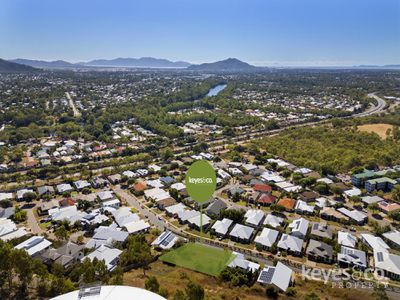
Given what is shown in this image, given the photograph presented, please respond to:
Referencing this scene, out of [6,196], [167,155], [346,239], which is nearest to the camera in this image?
[346,239]

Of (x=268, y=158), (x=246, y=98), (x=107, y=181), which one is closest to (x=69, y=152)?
(x=107, y=181)

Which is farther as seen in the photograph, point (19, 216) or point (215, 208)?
point (215, 208)

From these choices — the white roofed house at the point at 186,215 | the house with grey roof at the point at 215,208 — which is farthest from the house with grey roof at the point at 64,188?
the house with grey roof at the point at 215,208

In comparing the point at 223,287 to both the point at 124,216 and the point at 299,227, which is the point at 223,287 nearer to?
the point at 299,227

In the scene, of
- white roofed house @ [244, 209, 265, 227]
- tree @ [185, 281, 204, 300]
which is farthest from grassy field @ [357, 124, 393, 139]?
tree @ [185, 281, 204, 300]

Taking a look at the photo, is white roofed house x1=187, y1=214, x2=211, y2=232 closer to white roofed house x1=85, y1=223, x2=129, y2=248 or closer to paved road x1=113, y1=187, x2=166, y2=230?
paved road x1=113, y1=187, x2=166, y2=230

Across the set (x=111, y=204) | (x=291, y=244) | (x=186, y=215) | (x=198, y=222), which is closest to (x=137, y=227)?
(x=186, y=215)

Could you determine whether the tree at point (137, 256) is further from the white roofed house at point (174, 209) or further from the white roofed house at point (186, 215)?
the white roofed house at point (174, 209)
